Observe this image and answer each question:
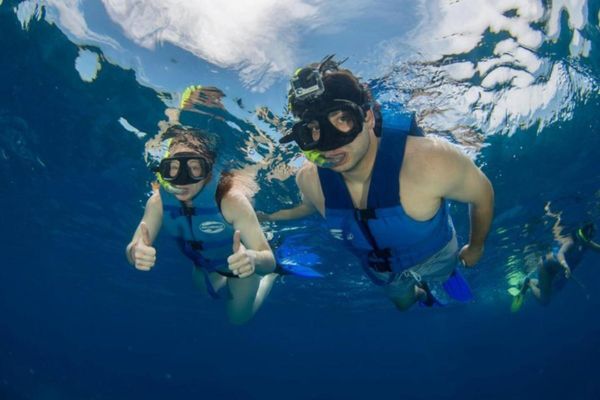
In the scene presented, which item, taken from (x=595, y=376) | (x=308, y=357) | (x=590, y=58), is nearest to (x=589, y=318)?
(x=595, y=376)

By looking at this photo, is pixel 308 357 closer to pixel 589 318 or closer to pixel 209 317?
pixel 209 317

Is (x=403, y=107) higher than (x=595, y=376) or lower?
higher

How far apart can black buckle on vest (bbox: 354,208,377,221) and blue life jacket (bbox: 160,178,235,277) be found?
3.16m

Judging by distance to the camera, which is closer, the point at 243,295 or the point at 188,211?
the point at 188,211

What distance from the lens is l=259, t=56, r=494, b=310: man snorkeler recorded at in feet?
15.2

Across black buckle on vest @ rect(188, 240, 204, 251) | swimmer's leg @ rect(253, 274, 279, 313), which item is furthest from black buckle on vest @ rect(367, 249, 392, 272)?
swimmer's leg @ rect(253, 274, 279, 313)

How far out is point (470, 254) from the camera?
6.34 metres

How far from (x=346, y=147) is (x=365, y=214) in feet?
A: 4.11

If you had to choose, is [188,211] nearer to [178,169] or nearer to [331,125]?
[178,169]

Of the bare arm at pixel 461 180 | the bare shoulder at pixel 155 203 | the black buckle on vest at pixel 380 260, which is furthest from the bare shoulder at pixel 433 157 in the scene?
the bare shoulder at pixel 155 203

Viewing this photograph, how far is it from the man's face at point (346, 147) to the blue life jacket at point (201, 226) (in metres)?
3.56

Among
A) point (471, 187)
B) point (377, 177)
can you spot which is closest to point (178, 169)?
point (377, 177)

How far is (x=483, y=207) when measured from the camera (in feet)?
17.8

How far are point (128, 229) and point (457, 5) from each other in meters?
20.3
